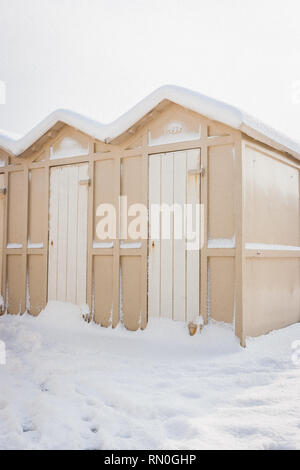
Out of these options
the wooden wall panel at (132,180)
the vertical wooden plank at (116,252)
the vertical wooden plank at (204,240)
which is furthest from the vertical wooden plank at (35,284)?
the vertical wooden plank at (204,240)

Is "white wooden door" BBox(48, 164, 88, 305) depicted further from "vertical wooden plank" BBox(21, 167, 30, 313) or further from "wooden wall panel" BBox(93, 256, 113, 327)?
"vertical wooden plank" BBox(21, 167, 30, 313)

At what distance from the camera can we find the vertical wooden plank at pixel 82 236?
6.48 m

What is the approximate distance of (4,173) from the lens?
25.1 ft

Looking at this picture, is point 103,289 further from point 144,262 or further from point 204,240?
point 204,240

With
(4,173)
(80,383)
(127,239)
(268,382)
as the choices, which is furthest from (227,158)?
(4,173)

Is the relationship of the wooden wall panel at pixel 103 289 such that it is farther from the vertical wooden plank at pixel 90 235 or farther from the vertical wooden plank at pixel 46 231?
the vertical wooden plank at pixel 46 231

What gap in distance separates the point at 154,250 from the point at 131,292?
68 centimetres

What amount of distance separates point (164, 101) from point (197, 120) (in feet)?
1.73

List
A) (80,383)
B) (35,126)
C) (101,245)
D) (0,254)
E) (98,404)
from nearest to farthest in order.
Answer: (98,404), (80,383), (101,245), (35,126), (0,254)

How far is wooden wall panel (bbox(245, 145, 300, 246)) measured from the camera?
561 cm

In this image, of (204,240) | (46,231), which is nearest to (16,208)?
(46,231)

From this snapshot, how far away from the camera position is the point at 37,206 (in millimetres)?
7133

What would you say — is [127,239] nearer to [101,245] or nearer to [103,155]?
[101,245]

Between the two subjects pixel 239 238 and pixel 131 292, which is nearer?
pixel 239 238
